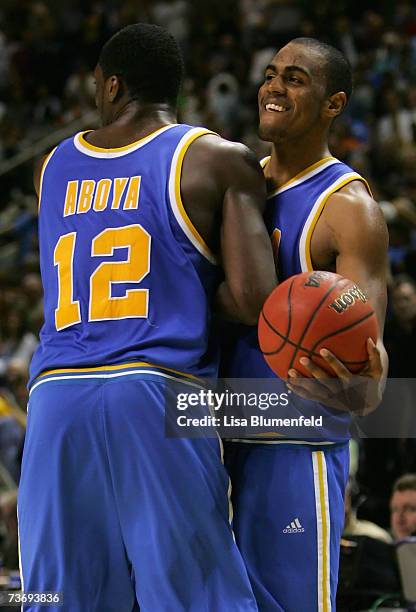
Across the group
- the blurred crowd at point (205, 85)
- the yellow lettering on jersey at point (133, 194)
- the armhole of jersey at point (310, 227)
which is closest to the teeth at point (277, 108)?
the armhole of jersey at point (310, 227)

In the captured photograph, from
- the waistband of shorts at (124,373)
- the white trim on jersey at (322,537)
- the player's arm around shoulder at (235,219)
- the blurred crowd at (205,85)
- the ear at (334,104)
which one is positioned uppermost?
the blurred crowd at (205,85)

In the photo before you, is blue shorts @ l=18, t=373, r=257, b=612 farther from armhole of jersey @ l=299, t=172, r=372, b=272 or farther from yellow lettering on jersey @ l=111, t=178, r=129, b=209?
armhole of jersey @ l=299, t=172, r=372, b=272

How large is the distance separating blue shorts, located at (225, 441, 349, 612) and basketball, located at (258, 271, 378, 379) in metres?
0.49

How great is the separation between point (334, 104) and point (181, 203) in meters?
0.83

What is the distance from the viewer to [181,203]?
9.90 ft

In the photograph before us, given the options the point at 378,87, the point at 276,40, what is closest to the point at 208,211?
the point at 378,87

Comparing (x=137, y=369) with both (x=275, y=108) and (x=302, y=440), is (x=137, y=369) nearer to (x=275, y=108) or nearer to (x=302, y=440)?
(x=302, y=440)

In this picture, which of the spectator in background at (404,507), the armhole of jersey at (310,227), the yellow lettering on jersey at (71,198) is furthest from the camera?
the spectator in background at (404,507)

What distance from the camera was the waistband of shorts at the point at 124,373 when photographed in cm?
294

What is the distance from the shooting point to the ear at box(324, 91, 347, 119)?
11.5 feet

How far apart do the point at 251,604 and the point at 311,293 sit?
3.07 feet

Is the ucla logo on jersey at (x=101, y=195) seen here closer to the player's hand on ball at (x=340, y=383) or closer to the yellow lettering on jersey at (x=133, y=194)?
the yellow lettering on jersey at (x=133, y=194)

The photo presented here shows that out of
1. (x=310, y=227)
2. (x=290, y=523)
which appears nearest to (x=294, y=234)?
(x=310, y=227)

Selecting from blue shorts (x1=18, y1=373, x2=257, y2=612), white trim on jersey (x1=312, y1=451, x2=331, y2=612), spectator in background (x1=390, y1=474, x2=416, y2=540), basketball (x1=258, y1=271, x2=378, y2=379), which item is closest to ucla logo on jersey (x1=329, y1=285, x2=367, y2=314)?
basketball (x1=258, y1=271, x2=378, y2=379)
